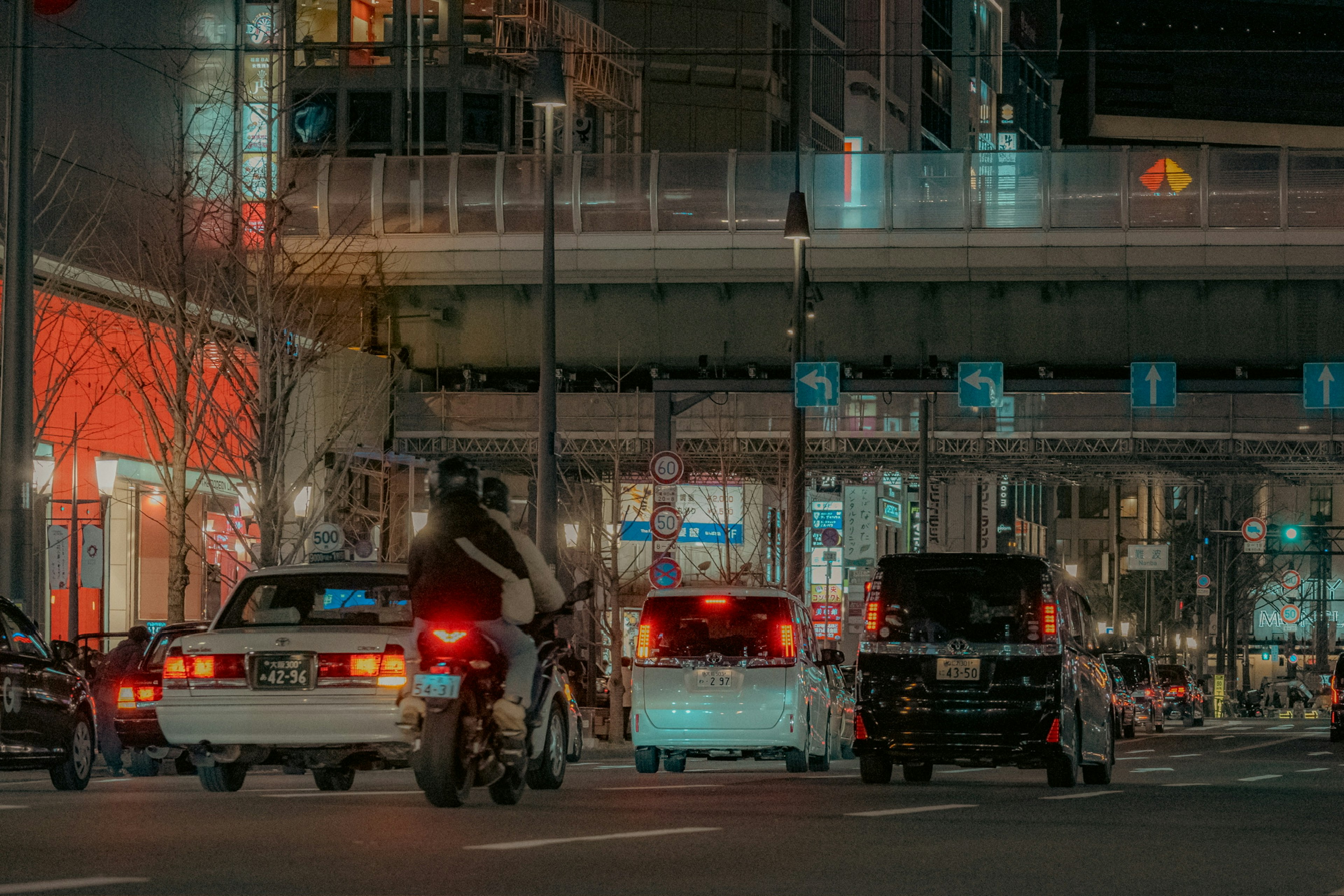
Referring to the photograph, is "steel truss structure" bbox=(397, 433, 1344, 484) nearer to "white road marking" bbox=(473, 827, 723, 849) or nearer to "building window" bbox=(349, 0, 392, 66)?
"building window" bbox=(349, 0, 392, 66)

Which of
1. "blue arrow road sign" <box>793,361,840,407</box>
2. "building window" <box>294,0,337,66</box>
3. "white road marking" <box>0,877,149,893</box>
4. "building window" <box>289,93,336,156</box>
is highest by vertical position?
"building window" <box>294,0,337,66</box>

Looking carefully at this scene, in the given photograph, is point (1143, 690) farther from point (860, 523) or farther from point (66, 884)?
point (860, 523)

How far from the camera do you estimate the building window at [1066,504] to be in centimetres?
15862

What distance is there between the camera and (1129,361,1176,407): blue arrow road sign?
131ft

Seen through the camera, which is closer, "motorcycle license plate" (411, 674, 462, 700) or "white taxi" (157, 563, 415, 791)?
"motorcycle license plate" (411, 674, 462, 700)

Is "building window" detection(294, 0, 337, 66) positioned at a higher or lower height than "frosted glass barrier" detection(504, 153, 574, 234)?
higher

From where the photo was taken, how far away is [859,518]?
8844cm

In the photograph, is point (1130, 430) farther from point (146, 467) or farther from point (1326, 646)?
point (1326, 646)

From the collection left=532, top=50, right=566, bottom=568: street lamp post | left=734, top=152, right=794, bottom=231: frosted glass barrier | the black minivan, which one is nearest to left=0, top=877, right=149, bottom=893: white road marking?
the black minivan

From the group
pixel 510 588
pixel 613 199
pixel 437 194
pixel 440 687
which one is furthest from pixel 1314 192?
pixel 440 687

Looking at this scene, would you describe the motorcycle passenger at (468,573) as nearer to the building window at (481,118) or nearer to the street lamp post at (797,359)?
the street lamp post at (797,359)

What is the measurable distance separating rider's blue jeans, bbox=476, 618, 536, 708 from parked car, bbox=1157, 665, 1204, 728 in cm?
4347

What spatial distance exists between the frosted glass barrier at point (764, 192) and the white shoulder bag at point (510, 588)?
2783cm

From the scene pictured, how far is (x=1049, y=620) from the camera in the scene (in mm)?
18656
